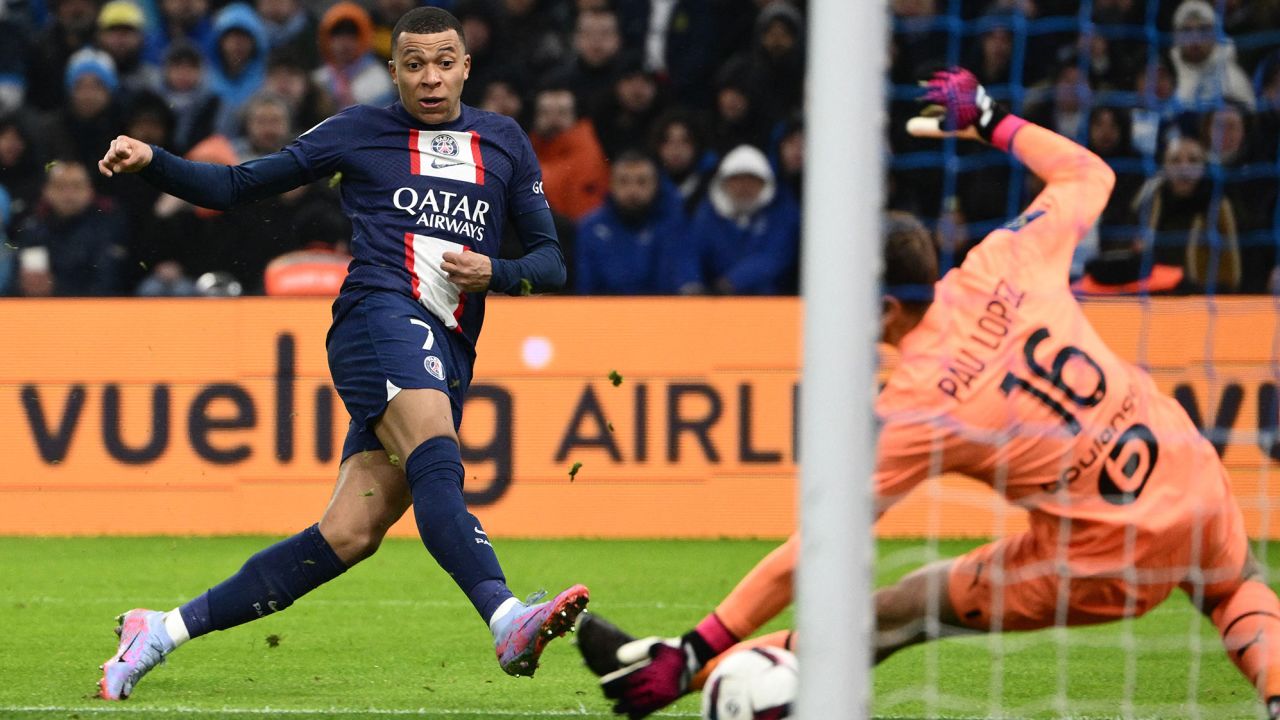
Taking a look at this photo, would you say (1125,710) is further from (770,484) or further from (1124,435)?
(770,484)

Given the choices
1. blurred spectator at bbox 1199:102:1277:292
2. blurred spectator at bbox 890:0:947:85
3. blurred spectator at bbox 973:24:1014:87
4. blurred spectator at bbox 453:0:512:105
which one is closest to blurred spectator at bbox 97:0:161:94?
blurred spectator at bbox 453:0:512:105

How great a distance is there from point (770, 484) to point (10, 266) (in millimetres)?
3996

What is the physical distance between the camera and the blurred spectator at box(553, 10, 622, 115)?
988 centimetres

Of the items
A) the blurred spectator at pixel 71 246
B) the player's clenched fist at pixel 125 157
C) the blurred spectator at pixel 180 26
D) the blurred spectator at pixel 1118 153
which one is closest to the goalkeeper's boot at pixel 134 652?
the player's clenched fist at pixel 125 157

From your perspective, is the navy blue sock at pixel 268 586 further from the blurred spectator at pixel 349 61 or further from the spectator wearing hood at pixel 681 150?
the blurred spectator at pixel 349 61

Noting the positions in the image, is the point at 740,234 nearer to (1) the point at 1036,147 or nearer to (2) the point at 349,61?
(2) the point at 349,61

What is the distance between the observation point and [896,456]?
389 cm


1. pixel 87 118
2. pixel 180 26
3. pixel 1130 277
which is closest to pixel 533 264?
pixel 1130 277

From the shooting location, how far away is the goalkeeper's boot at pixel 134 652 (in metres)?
4.76

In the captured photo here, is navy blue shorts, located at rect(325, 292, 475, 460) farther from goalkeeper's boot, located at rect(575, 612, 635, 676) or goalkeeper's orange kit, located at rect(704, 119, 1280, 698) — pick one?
goalkeeper's orange kit, located at rect(704, 119, 1280, 698)

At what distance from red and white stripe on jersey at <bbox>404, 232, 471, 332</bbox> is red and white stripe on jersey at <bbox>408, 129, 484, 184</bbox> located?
19 centimetres

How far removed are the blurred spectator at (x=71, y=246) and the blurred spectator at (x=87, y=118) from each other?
1.47ft

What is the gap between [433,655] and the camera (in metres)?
5.70

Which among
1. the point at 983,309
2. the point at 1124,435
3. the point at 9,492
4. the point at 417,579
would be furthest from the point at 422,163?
the point at 9,492
